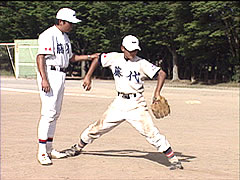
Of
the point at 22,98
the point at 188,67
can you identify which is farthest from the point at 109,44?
the point at 22,98

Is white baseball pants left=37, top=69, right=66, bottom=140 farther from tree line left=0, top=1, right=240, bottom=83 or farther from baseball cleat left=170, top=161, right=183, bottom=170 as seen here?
tree line left=0, top=1, right=240, bottom=83

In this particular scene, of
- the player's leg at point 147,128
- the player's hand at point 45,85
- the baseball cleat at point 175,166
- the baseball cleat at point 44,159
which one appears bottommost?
the baseball cleat at point 175,166

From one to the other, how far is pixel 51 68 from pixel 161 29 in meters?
40.2

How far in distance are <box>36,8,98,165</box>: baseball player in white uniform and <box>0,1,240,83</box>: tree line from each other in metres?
30.7

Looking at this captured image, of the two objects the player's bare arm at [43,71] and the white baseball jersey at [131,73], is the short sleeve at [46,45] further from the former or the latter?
the white baseball jersey at [131,73]

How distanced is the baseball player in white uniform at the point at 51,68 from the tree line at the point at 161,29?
3070 centimetres

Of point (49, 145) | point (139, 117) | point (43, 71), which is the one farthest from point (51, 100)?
point (139, 117)

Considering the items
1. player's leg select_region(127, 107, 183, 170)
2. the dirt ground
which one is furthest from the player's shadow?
player's leg select_region(127, 107, 183, 170)

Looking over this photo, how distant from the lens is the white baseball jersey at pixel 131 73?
718 centimetres

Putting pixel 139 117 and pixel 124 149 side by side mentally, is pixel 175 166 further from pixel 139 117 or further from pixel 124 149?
pixel 124 149

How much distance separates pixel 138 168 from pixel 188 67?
4555 centimetres

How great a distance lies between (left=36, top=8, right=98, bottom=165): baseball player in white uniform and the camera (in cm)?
700

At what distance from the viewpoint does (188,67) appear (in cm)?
5216

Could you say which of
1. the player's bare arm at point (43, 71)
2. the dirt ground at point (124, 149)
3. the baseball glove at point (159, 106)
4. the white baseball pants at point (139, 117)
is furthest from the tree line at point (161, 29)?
the player's bare arm at point (43, 71)
